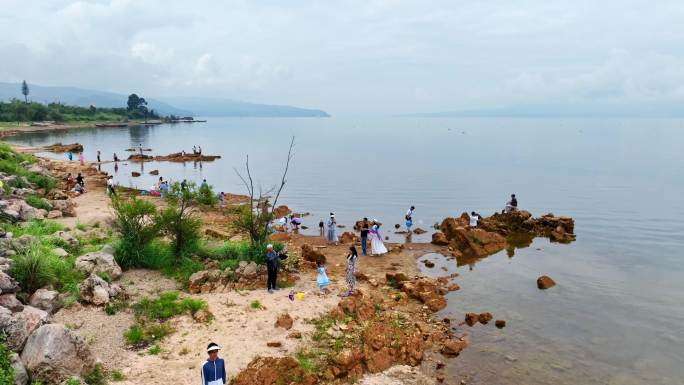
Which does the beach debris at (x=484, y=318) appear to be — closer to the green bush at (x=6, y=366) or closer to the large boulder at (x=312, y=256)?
the large boulder at (x=312, y=256)

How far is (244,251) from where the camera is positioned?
64.2 feet

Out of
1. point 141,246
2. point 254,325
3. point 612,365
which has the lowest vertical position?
point 612,365

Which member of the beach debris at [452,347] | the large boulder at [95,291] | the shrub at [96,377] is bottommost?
the beach debris at [452,347]

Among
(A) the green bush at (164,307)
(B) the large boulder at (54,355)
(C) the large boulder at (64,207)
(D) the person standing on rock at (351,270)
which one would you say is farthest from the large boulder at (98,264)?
(C) the large boulder at (64,207)

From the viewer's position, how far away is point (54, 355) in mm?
10078

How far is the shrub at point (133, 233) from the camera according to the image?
18078 mm

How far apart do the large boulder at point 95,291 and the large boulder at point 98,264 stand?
1200mm

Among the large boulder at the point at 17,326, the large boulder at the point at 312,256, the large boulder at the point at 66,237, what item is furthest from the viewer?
the large boulder at the point at 312,256

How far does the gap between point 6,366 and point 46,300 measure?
14.2ft

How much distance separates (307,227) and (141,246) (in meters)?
15.3

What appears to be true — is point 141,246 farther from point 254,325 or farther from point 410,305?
point 410,305

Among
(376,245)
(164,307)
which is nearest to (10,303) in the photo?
(164,307)

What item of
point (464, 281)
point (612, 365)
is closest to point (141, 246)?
point (464, 281)

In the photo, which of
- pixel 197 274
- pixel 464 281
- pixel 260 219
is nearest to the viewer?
pixel 197 274
